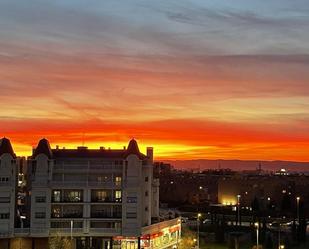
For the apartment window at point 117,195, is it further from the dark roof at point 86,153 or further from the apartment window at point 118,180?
the dark roof at point 86,153

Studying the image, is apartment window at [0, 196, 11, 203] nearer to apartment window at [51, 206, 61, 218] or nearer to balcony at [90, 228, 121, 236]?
apartment window at [51, 206, 61, 218]

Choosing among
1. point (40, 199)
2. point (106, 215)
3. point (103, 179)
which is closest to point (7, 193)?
point (40, 199)

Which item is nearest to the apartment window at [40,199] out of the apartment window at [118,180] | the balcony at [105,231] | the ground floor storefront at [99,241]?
the ground floor storefront at [99,241]

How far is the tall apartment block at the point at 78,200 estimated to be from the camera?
5822 cm

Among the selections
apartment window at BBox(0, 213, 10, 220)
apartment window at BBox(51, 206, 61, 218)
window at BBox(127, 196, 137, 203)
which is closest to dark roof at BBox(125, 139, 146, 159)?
window at BBox(127, 196, 137, 203)

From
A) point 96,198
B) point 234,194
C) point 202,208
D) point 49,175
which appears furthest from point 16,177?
point 234,194

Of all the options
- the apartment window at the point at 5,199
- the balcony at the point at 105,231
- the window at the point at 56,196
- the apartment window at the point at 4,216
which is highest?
the window at the point at 56,196

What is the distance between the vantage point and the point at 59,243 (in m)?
54.9

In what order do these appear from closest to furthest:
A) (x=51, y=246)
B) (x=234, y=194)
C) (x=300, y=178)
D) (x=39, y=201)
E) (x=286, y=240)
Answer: (x=51, y=246), (x=39, y=201), (x=286, y=240), (x=234, y=194), (x=300, y=178)

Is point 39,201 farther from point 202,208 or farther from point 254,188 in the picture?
point 254,188

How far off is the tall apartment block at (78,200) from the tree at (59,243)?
112cm

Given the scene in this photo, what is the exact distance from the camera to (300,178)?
15250 centimetres

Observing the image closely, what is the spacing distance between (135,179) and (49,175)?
27.1 feet

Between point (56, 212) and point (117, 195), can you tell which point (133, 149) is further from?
point (56, 212)
